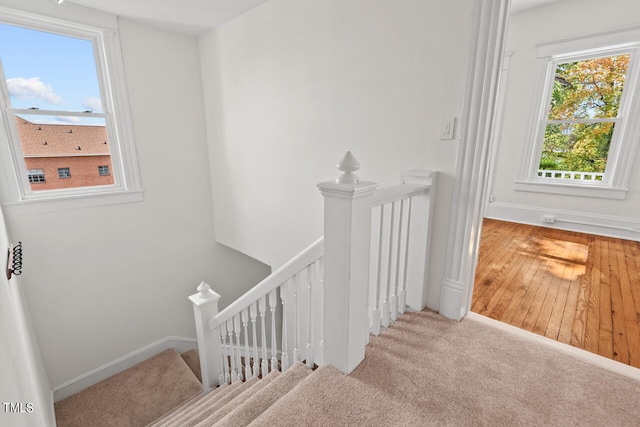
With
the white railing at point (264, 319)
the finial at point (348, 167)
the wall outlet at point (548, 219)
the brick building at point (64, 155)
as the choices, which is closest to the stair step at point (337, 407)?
the white railing at point (264, 319)

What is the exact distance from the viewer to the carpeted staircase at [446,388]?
1.13 metres

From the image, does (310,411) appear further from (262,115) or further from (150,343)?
(150,343)

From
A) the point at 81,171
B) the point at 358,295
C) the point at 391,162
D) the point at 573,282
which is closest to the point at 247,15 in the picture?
the point at 391,162

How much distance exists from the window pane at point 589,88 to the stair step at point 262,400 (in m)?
4.50

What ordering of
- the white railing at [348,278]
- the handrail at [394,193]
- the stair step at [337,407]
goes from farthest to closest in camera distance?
the handrail at [394,193] → the white railing at [348,278] → the stair step at [337,407]

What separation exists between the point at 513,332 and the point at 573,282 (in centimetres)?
116

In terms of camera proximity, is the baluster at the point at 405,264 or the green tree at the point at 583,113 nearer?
the baluster at the point at 405,264

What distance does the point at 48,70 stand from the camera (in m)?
2.62

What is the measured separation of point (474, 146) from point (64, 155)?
137 inches

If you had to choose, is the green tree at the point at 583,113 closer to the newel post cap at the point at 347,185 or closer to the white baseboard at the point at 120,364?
the newel post cap at the point at 347,185

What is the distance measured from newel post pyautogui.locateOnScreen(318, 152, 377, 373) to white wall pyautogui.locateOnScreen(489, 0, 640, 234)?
12.8ft

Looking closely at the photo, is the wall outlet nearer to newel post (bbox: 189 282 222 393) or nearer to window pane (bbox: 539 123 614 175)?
window pane (bbox: 539 123 614 175)

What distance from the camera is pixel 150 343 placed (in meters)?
3.47

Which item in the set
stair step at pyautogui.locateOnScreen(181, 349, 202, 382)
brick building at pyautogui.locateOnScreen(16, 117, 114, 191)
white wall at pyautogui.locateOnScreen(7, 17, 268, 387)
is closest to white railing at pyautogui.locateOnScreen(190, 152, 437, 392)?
stair step at pyautogui.locateOnScreen(181, 349, 202, 382)
